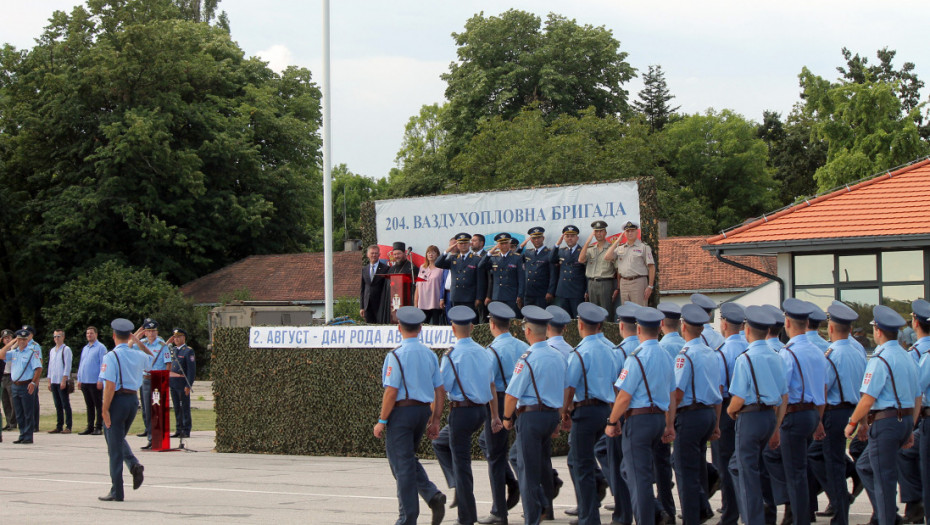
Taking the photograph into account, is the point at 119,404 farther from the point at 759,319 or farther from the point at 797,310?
the point at 797,310

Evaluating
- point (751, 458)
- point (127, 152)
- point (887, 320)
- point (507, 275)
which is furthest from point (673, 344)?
point (127, 152)

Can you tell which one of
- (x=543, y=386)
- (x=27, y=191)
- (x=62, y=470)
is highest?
(x=27, y=191)

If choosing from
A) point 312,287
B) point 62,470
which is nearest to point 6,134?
point 312,287

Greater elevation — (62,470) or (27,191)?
(27,191)

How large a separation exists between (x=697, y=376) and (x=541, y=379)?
1318mm

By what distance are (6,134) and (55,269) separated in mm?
6499

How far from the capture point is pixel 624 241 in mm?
15367

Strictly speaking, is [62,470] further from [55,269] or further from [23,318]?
[23,318]

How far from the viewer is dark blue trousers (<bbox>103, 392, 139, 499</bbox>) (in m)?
11.2

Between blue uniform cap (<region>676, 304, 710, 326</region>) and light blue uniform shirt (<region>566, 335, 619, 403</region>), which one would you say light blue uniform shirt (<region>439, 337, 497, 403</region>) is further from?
blue uniform cap (<region>676, 304, 710, 326</region>)

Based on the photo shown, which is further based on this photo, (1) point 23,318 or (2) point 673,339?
A: (1) point 23,318

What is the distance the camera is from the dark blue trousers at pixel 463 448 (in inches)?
371

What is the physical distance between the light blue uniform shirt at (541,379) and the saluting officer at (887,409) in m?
2.39

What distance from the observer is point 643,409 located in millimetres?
8594
